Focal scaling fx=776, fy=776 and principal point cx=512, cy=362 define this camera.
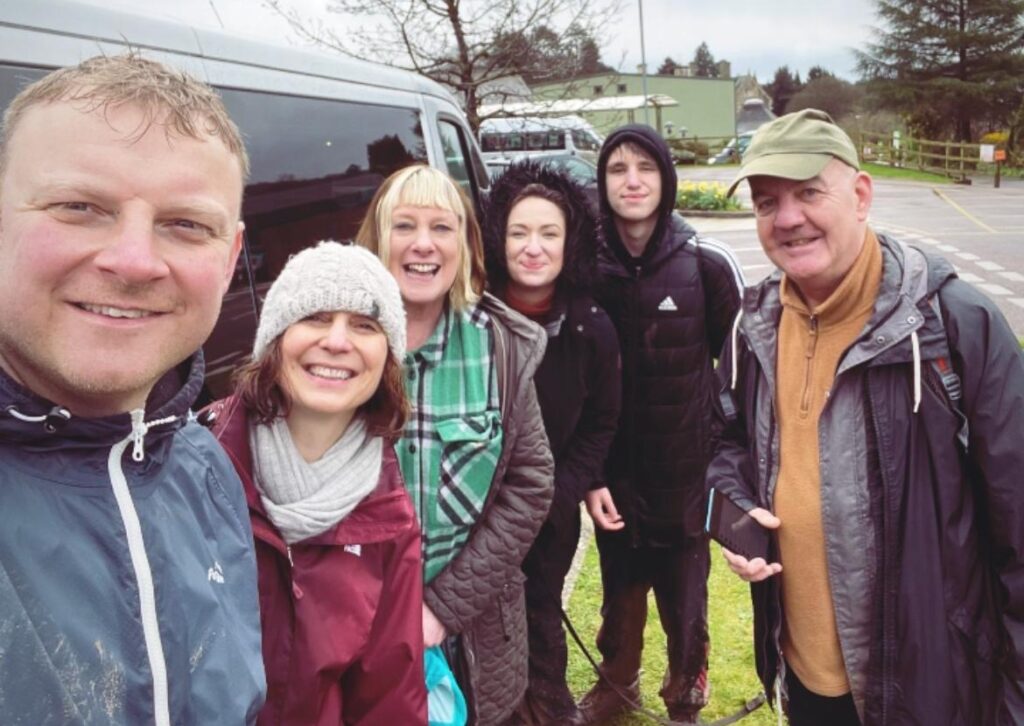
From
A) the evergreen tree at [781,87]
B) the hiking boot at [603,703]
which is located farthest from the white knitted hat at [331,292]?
the evergreen tree at [781,87]

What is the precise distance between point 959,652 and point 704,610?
144 centimetres

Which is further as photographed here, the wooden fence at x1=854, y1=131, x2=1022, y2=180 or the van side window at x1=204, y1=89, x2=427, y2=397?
the wooden fence at x1=854, y1=131, x2=1022, y2=180

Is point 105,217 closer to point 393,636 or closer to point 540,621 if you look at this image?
point 393,636

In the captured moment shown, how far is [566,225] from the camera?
2643 mm

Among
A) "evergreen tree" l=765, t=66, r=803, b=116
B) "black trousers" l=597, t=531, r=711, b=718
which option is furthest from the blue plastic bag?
"evergreen tree" l=765, t=66, r=803, b=116

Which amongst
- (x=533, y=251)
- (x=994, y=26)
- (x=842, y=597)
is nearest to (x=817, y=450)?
(x=842, y=597)

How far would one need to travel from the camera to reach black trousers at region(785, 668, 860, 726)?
203 centimetres

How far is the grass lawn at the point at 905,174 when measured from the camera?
95.0 ft

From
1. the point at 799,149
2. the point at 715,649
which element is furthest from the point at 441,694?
the point at 715,649

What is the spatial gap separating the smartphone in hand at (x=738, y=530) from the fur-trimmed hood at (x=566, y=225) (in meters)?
0.94

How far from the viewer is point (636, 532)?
3.04m

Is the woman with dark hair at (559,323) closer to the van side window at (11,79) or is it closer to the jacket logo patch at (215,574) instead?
the van side window at (11,79)

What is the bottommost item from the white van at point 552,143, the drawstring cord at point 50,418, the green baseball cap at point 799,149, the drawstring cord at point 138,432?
the drawstring cord at point 138,432

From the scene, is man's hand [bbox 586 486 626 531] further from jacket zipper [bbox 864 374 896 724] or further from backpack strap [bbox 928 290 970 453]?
backpack strap [bbox 928 290 970 453]
